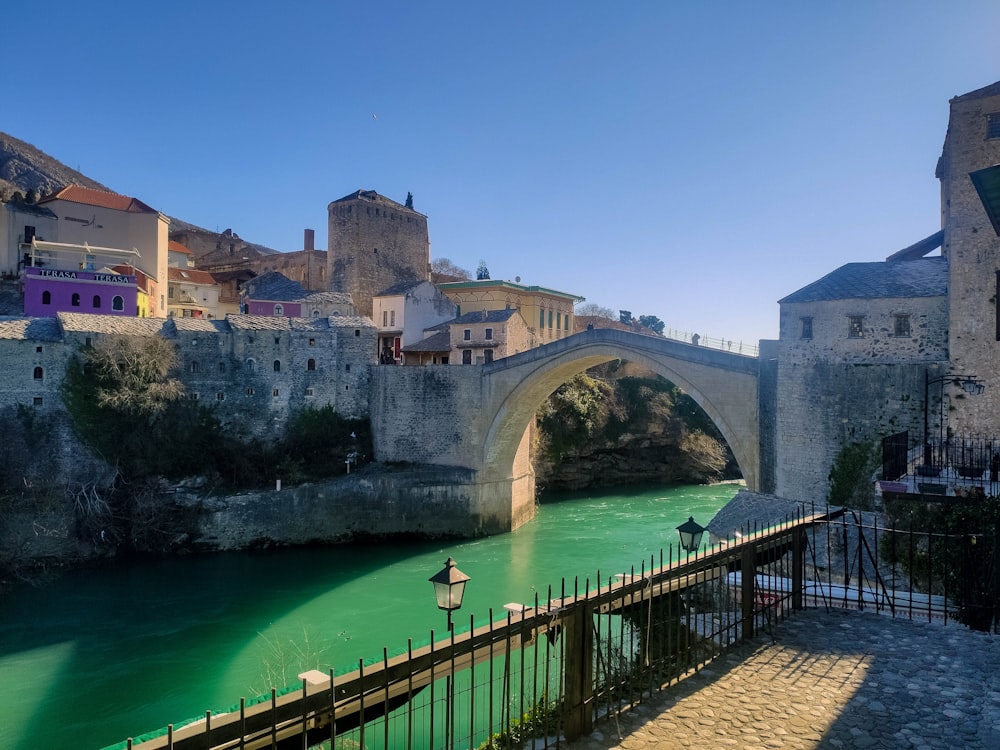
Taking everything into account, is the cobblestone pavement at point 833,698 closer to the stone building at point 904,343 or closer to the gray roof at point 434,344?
the stone building at point 904,343

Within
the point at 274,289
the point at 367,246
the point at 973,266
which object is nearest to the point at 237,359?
the point at 274,289

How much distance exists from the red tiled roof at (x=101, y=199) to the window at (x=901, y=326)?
30.6 meters

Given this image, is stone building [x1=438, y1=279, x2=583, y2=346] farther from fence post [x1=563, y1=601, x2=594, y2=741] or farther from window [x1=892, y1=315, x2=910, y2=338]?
fence post [x1=563, y1=601, x2=594, y2=741]

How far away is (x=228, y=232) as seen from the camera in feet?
162

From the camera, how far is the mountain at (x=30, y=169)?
47.4 meters

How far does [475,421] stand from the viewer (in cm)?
2331

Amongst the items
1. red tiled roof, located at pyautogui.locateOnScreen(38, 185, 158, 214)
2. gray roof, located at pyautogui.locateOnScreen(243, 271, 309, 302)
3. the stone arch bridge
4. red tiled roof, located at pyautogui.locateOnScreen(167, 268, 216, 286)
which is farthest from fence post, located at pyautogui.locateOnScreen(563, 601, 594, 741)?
red tiled roof, located at pyautogui.locateOnScreen(167, 268, 216, 286)

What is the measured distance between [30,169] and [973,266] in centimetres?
5870

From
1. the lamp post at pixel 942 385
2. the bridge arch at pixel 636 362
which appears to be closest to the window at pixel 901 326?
the lamp post at pixel 942 385

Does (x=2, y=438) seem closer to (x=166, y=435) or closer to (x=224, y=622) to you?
(x=166, y=435)

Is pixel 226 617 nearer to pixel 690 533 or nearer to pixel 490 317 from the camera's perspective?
pixel 690 533

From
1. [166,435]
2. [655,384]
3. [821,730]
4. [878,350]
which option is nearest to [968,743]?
[821,730]

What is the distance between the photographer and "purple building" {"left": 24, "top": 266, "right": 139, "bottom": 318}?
77.1 feet

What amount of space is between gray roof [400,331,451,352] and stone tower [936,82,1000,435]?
60.3ft
